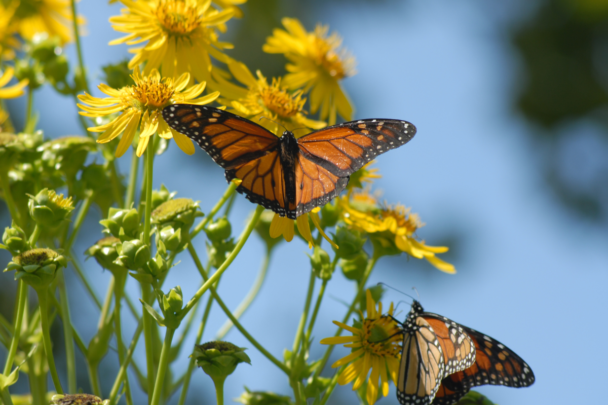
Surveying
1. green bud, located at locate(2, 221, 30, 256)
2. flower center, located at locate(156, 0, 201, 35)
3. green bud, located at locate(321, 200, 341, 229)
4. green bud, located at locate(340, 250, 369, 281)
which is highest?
flower center, located at locate(156, 0, 201, 35)

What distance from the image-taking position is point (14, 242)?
1009 millimetres

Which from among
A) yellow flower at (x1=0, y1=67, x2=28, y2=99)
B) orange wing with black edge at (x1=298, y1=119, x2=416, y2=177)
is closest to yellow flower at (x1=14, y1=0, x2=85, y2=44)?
yellow flower at (x1=0, y1=67, x2=28, y2=99)

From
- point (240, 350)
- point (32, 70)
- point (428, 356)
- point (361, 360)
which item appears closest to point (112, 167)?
point (32, 70)

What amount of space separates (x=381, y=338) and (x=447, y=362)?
0.58ft

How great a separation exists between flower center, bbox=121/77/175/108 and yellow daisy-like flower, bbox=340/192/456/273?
0.45m

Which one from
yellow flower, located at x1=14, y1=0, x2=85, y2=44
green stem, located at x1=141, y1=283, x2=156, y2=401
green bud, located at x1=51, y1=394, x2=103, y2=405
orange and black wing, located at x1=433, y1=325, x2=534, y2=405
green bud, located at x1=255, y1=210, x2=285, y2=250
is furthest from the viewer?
yellow flower, located at x1=14, y1=0, x2=85, y2=44

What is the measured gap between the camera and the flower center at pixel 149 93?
1.17m

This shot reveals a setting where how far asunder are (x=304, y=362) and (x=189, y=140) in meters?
0.48

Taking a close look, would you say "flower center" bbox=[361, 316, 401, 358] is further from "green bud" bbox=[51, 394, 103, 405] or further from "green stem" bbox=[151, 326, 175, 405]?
"green bud" bbox=[51, 394, 103, 405]

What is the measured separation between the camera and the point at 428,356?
4.55 feet

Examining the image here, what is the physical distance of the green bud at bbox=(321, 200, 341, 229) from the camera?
139cm

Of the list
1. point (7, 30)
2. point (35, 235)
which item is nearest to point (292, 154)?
point (35, 235)

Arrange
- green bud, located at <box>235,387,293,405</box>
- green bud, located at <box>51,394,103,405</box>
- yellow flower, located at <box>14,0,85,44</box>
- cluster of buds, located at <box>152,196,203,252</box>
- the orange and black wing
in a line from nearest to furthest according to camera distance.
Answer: green bud, located at <box>51,394,103,405</box>, cluster of buds, located at <box>152,196,203,252</box>, green bud, located at <box>235,387,293,405</box>, the orange and black wing, yellow flower, located at <box>14,0,85,44</box>

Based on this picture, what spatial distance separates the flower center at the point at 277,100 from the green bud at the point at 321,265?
383 mm
